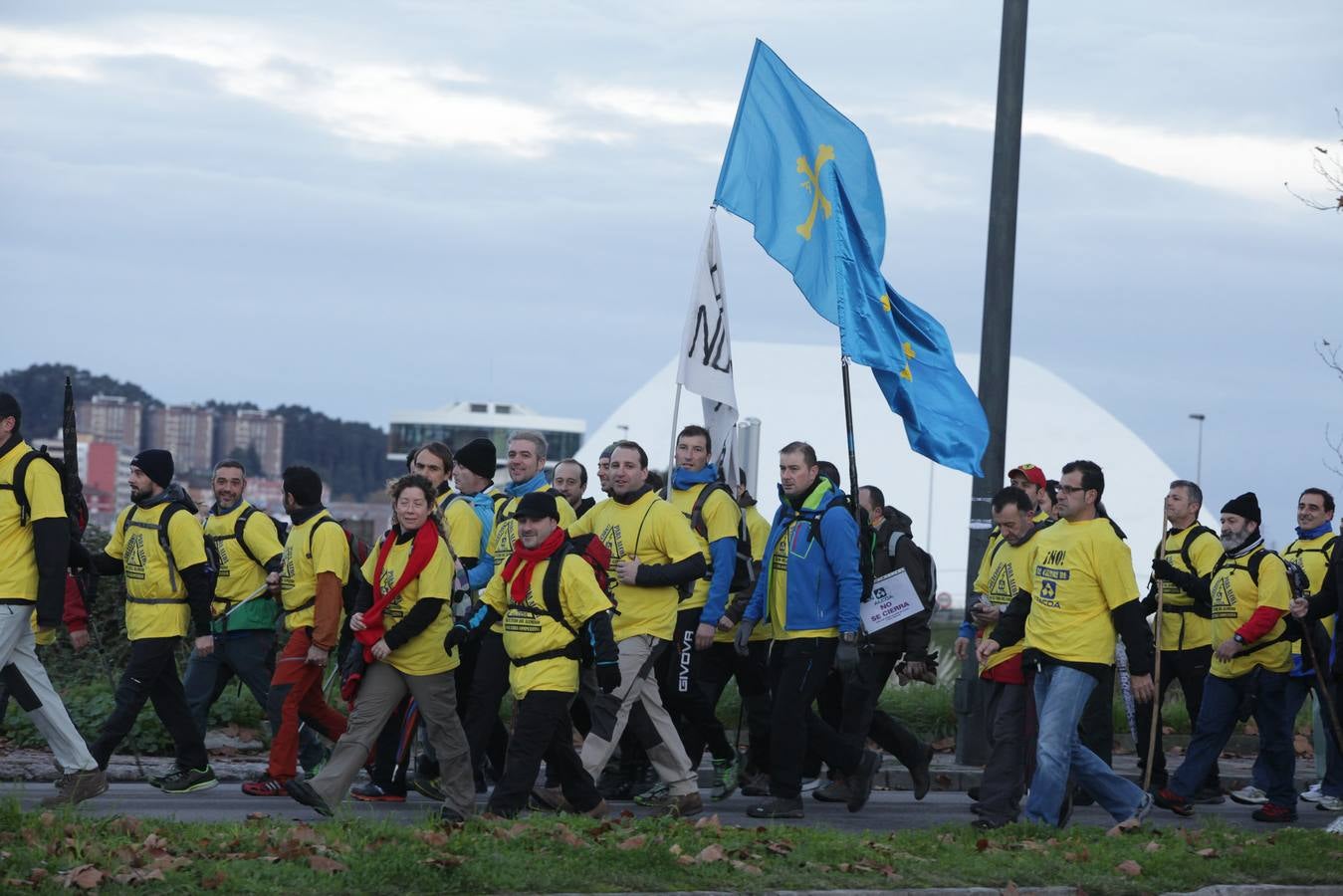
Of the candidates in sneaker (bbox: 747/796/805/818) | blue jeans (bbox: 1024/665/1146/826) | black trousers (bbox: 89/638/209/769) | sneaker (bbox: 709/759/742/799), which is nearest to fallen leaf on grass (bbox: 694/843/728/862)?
blue jeans (bbox: 1024/665/1146/826)

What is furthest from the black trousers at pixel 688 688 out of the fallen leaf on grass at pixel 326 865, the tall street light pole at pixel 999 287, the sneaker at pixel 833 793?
the fallen leaf on grass at pixel 326 865

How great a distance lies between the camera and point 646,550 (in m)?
9.12

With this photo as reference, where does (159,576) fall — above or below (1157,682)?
above

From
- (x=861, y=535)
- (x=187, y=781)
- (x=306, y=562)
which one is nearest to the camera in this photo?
(x=306, y=562)

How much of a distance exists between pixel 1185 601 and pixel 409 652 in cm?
504

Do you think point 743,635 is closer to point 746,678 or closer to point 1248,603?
point 746,678

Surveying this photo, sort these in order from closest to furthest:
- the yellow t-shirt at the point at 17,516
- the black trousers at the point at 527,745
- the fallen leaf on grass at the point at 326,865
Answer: the fallen leaf on grass at the point at 326,865 < the black trousers at the point at 527,745 < the yellow t-shirt at the point at 17,516

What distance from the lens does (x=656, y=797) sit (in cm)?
977

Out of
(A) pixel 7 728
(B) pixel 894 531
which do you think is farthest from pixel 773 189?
(A) pixel 7 728

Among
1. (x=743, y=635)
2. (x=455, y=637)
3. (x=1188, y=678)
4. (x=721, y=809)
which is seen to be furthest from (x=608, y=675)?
(x=1188, y=678)

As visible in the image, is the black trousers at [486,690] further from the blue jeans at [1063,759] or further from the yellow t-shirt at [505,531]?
the blue jeans at [1063,759]

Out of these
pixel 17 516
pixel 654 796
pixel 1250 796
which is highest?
pixel 17 516

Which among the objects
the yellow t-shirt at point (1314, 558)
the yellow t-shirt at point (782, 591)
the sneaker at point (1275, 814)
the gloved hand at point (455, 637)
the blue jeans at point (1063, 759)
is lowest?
the sneaker at point (1275, 814)

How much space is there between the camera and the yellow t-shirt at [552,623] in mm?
8047
